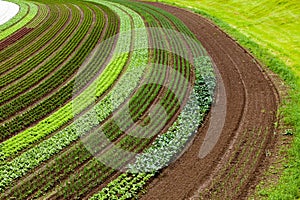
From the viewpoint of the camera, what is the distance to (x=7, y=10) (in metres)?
52.8

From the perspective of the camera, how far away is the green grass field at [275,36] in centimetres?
1931

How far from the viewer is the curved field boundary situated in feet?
159

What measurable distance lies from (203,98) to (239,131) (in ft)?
15.3

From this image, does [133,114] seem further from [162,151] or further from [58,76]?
[58,76]

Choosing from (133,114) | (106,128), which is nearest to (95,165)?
(106,128)

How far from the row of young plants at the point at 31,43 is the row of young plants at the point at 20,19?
290 centimetres

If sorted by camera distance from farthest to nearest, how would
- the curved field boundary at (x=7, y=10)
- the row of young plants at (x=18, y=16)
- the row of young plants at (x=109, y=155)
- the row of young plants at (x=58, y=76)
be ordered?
1. the curved field boundary at (x=7, y=10)
2. the row of young plants at (x=18, y=16)
3. the row of young plants at (x=58, y=76)
4. the row of young plants at (x=109, y=155)

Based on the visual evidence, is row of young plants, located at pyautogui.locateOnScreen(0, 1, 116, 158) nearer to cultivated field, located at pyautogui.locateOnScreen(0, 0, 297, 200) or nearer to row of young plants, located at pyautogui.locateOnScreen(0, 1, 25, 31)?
cultivated field, located at pyautogui.locateOnScreen(0, 0, 297, 200)

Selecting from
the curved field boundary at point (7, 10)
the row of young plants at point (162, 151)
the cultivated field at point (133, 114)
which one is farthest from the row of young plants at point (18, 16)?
the row of young plants at point (162, 151)

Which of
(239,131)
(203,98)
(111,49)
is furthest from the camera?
(111,49)

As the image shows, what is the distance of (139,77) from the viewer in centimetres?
3009

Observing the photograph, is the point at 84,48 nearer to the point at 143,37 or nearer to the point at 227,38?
the point at 143,37

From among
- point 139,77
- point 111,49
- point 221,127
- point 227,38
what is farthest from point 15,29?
point 221,127

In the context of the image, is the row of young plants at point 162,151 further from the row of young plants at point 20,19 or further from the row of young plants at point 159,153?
the row of young plants at point 20,19
